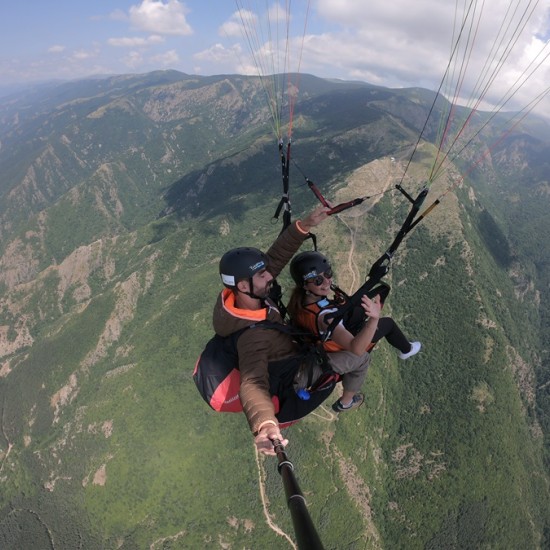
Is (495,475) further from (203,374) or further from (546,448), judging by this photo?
(203,374)

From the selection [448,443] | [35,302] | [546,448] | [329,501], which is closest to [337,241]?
[448,443]

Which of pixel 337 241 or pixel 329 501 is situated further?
pixel 337 241

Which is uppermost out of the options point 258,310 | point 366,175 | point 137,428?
point 258,310

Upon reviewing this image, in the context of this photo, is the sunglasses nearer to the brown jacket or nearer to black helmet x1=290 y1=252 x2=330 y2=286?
black helmet x1=290 y1=252 x2=330 y2=286

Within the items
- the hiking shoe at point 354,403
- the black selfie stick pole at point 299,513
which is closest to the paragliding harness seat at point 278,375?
the black selfie stick pole at point 299,513

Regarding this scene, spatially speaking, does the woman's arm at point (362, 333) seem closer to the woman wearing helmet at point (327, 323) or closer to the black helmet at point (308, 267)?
the woman wearing helmet at point (327, 323)

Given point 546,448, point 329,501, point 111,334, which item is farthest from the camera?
point 111,334

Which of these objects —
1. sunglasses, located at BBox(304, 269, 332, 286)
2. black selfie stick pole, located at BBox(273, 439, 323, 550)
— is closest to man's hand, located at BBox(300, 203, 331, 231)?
sunglasses, located at BBox(304, 269, 332, 286)
